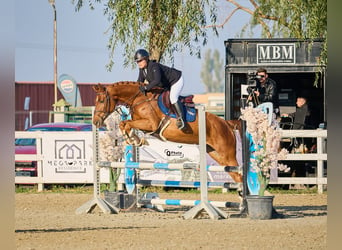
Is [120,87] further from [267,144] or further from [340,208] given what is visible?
[340,208]

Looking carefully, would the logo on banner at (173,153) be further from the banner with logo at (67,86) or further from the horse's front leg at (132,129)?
the banner with logo at (67,86)

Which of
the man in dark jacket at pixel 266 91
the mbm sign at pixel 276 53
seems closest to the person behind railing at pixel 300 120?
the mbm sign at pixel 276 53

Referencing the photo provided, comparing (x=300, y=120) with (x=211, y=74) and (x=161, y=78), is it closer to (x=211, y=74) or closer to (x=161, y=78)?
(x=161, y=78)

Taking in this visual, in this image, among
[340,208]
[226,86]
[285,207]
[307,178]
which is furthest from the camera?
[226,86]

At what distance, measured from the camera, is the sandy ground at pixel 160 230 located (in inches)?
271

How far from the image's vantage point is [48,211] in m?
10.7

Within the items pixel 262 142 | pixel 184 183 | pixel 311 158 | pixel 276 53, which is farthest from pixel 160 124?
pixel 276 53

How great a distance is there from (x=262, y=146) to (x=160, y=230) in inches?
80.8

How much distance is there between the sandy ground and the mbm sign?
15.0ft

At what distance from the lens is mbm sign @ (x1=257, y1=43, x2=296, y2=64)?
50.8 feet

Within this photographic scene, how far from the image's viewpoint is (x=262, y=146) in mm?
9430

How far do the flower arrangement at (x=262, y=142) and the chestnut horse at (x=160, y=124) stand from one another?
1.45 m

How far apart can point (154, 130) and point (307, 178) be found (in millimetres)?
4470

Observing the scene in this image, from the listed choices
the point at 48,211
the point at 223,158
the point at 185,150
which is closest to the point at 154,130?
the point at 223,158
